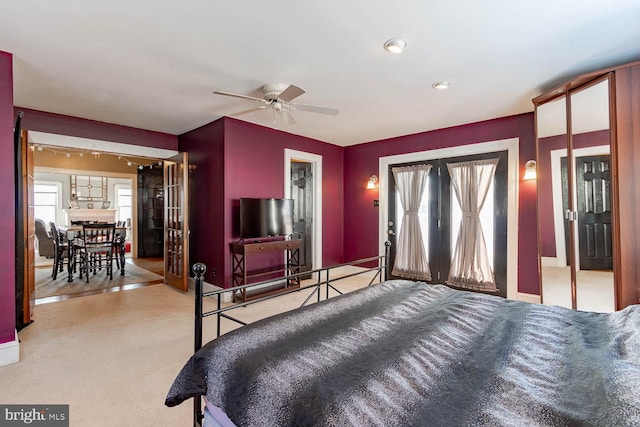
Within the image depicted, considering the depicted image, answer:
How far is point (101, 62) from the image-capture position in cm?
269

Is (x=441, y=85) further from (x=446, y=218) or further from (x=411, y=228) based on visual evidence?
(x=411, y=228)

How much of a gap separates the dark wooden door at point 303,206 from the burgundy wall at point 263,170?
26 cm

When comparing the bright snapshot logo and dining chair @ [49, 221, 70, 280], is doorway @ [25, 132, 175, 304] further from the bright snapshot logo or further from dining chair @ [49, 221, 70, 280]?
the bright snapshot logo

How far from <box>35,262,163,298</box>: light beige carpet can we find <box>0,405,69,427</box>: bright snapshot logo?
10.3 ft

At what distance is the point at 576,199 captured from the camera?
9.56 feet

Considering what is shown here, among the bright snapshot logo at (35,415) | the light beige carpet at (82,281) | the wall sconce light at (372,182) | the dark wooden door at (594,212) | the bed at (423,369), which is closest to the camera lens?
the bed at (423,369)

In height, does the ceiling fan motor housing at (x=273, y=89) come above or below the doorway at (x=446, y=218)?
above

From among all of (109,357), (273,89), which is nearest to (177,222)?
(109,357)

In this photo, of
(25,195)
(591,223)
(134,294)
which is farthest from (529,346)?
(134,294)

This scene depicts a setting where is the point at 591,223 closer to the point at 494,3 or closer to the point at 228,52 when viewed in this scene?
the point at 494,3

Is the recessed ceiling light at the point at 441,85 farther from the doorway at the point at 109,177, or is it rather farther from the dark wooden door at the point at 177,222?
the doorway at the point at 109,177

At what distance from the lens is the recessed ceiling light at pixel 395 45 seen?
2.34 meters

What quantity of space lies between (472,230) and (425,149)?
57.8 inches

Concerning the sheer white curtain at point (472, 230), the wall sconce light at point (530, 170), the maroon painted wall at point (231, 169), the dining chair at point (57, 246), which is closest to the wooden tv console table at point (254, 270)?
Answer: the maroon painted wall at point (231, 169)
